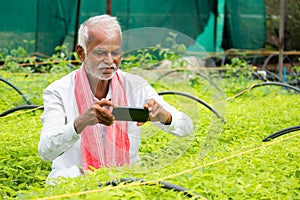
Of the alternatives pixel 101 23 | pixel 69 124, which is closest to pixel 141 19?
pixel 101 23

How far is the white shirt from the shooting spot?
3.72m

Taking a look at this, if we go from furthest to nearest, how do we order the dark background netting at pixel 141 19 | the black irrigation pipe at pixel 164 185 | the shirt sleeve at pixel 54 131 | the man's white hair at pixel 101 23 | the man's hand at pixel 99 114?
the dark background netting at pixel 141 19, the man's white hair at pixel 101 23, the shirt sleeve at pixel 54 131, the man's hand at pixel 99 114, the black irrigation pipe at pixel 164 185

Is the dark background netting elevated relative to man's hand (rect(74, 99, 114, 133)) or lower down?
lower down

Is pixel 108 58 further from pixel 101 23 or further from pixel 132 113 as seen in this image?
pixel 132 113

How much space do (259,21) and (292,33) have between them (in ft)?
4.93

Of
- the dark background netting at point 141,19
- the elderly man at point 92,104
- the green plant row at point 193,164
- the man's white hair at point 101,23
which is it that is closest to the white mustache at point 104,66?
the elderly man at point 92,104

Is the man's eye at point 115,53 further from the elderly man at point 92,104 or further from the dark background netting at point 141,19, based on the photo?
the dark background netting at point 141,19

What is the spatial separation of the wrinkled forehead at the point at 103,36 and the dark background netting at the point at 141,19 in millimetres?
7292

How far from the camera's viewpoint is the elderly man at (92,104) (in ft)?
12.1

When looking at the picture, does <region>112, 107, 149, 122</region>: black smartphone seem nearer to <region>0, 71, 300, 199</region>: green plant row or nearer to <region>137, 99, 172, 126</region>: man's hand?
<region>137, 99, 172, 126</region>: man's hand

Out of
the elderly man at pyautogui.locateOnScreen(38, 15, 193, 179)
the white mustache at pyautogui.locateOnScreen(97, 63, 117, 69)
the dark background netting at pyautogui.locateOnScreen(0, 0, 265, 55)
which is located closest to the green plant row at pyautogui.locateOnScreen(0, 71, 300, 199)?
the elderly man at pyautogui.locateOnScreen(38, 15, 193, 179)

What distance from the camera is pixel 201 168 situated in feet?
11.8

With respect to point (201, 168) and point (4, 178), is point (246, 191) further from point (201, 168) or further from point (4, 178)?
point (4, 178)

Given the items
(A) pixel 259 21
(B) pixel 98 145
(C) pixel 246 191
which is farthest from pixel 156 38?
(A) pixel 259 21
